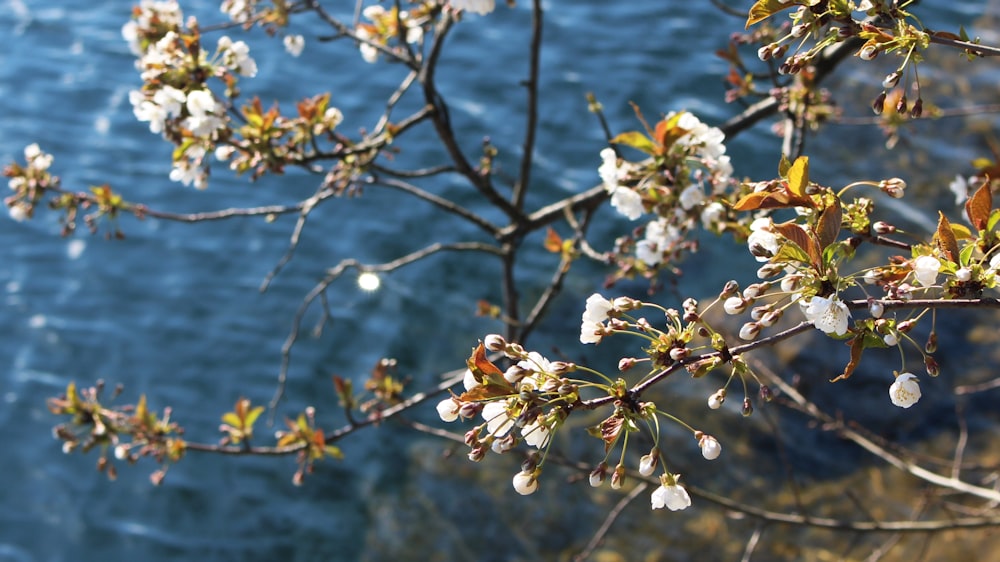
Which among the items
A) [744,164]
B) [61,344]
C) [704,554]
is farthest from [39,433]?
[744,164]

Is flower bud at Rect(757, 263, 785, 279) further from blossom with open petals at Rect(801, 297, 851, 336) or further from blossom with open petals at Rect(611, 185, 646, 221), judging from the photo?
blossom with open petals at Rect(611, 185, 646, 221)

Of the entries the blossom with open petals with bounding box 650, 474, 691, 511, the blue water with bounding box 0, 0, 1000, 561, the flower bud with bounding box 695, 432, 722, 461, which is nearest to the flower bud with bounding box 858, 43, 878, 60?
the flower bud with bounding box 695, 432, 722, 461

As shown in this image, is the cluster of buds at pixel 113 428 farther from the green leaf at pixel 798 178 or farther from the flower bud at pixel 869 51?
the flower bud at pixel 869 51

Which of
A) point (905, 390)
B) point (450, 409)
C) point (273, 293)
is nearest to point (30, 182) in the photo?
point (450, 409)

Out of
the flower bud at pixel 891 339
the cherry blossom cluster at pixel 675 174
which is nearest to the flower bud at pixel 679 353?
the flower bud at pixel 891 339

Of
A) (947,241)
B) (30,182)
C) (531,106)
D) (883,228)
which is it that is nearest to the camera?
(947,241)

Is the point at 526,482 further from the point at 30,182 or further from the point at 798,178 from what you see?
the point at 30,182

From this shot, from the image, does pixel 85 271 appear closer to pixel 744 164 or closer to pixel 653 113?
pixel 653 113
